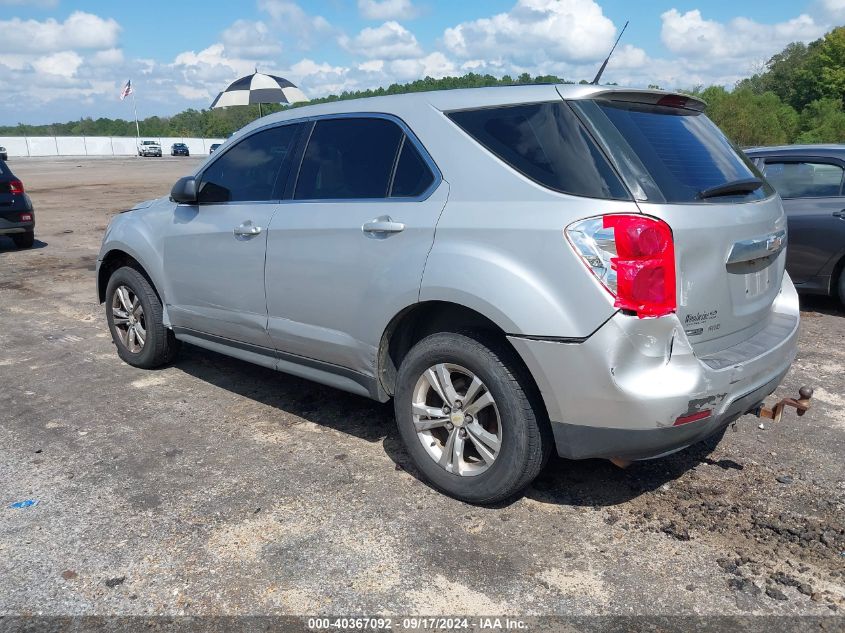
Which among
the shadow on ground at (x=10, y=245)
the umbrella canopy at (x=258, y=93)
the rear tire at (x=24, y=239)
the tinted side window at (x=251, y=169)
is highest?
the umbrella canopy at (x=258, y=93)

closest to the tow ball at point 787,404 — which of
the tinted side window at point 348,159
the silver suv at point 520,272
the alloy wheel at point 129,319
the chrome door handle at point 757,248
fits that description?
the silver suv at point 520,272

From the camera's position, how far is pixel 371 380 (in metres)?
3.73

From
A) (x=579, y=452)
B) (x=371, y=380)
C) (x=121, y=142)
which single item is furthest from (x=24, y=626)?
(x=121, y=142)

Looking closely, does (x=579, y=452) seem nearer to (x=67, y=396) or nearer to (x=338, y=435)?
(x=338, y=435)

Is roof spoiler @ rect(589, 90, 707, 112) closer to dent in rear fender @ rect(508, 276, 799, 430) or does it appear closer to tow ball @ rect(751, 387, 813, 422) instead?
dent in rear fender @ rect(508, 276, 799, 430)

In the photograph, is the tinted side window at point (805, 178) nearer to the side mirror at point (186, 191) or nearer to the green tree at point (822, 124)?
the side mirror at point (186, 191)

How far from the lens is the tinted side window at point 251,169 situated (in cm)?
426

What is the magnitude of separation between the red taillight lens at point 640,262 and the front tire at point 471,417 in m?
0.59

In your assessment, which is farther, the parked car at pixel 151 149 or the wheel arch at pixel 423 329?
the parked car at pixel 151 149

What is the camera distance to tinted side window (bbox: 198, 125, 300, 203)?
426cm

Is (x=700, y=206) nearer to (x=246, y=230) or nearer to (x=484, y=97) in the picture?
(x=484, y=97)

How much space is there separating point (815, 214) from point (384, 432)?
494 centimetres

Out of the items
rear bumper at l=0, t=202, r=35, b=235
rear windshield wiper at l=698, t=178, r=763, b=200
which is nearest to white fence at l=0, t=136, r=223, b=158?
rear bumper at l=0, t=202, r=35, b=235

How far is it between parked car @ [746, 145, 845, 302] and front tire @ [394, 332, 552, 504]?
4.76 meters
